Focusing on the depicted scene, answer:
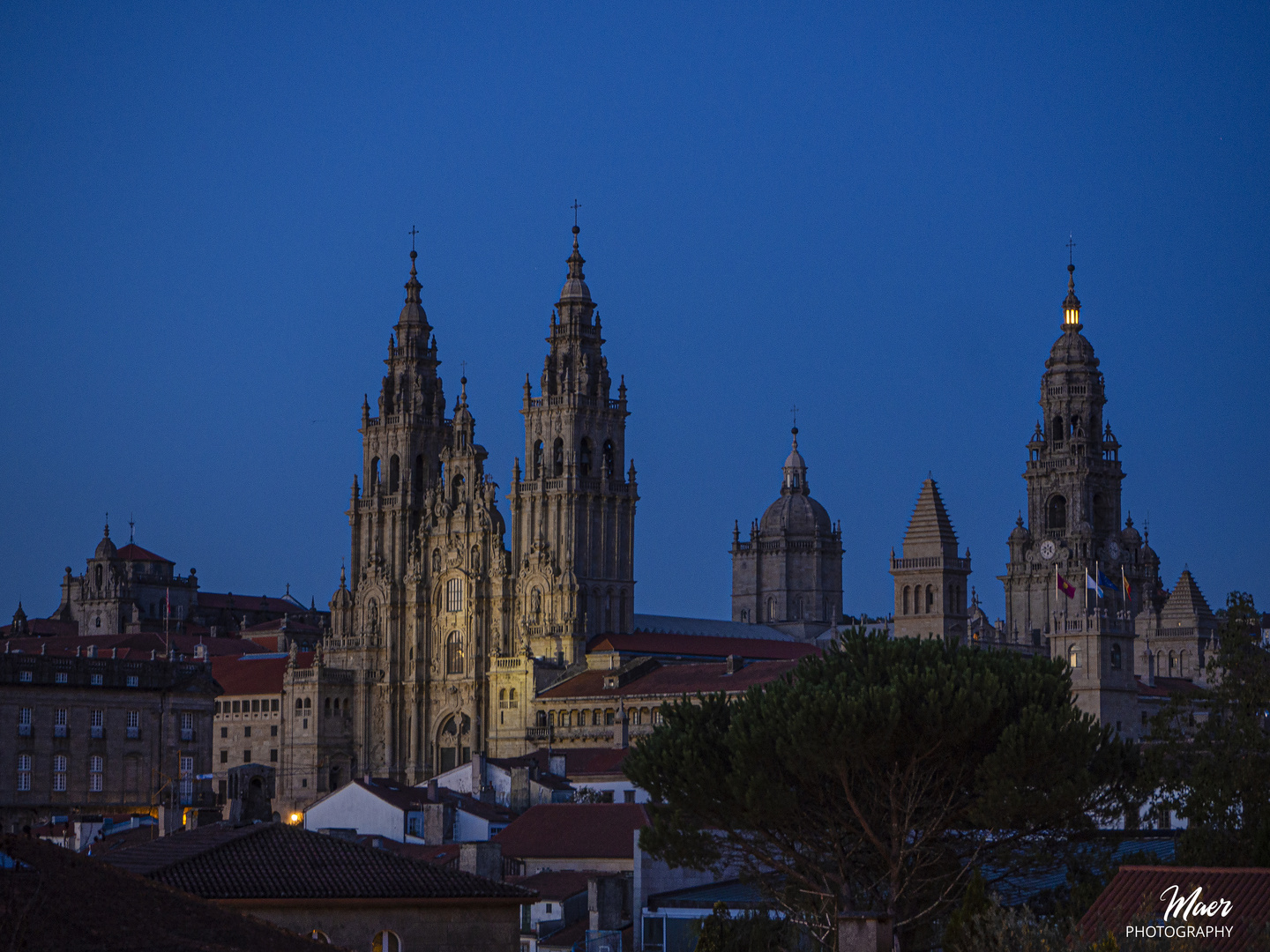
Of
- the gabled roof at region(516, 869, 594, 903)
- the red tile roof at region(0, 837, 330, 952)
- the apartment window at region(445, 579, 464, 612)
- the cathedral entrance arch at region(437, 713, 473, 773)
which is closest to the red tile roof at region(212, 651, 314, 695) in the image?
the apartment window at region(445, 579, 464, 612)

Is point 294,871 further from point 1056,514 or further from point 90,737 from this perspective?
point 1056,514

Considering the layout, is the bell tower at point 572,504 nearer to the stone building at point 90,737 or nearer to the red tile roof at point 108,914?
the stone building at point 90,737

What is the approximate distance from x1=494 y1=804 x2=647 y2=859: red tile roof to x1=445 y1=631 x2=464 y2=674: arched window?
208 feet

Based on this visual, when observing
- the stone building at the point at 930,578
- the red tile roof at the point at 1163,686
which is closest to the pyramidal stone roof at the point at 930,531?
the stone building at the point at 930,578

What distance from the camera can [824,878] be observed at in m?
53.2

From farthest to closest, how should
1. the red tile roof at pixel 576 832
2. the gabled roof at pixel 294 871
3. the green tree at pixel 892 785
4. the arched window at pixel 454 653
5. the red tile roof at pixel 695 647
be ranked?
the arched window at pixel 454 653 < the red tile roof at pixel 695 647 < the red tile roof at pixel 576 832 < the green tree at pixel 892 785 < the gabled roof at pixel 294 871

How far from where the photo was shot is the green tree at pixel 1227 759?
4872 centimetres

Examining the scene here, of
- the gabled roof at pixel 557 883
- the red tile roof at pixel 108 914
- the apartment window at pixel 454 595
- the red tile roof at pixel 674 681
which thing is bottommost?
the gabled roof at pixel 557 883

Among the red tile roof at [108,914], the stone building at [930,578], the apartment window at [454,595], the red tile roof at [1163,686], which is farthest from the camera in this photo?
the apartment window at [454,595]

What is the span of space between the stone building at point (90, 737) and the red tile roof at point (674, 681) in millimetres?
27567

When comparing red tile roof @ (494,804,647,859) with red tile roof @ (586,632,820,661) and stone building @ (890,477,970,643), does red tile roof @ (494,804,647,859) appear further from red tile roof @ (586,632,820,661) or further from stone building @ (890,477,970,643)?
red tile roof @ (586,632,820,661)

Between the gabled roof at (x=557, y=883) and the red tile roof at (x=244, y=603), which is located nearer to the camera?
the gabled roof at (x=557, y=883)

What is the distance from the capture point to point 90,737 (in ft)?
316

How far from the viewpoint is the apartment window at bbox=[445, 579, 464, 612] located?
13750 cm
